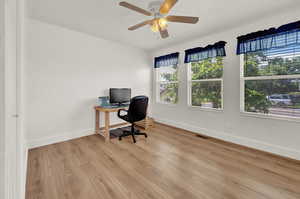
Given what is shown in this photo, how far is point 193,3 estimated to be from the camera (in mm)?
1973

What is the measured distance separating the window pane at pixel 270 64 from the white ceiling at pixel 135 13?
69 centimetres

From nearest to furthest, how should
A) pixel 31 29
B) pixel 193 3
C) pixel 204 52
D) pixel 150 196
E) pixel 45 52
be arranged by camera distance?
1. pixel 150 196
2. pixel 193 3
3. pixel 31 29
4. pixel 45 52
5. pixel 204 52

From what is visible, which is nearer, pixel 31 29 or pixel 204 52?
pixel 31 29

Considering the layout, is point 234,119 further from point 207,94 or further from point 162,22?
point 162,22

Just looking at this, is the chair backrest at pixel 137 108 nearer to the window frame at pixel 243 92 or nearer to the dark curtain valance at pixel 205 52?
the dark curtain valance at pixel 205 52

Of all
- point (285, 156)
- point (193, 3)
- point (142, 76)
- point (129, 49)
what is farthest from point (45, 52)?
point (285, 156)

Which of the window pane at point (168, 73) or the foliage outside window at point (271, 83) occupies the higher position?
the window pane at point (168, 73)

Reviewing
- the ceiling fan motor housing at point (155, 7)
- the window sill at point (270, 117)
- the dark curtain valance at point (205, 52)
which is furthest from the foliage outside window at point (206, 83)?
the ceiling fan motor housing at point (155, 7)

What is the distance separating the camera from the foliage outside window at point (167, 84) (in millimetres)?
3933

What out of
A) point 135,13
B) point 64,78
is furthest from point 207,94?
point 64,78

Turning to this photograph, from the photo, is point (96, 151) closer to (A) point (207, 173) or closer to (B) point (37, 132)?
(B) point (37, 132)

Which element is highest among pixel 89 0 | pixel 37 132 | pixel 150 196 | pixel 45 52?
pixel 89 0

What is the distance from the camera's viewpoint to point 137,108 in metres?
2.77

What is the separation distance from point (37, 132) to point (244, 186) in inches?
135
